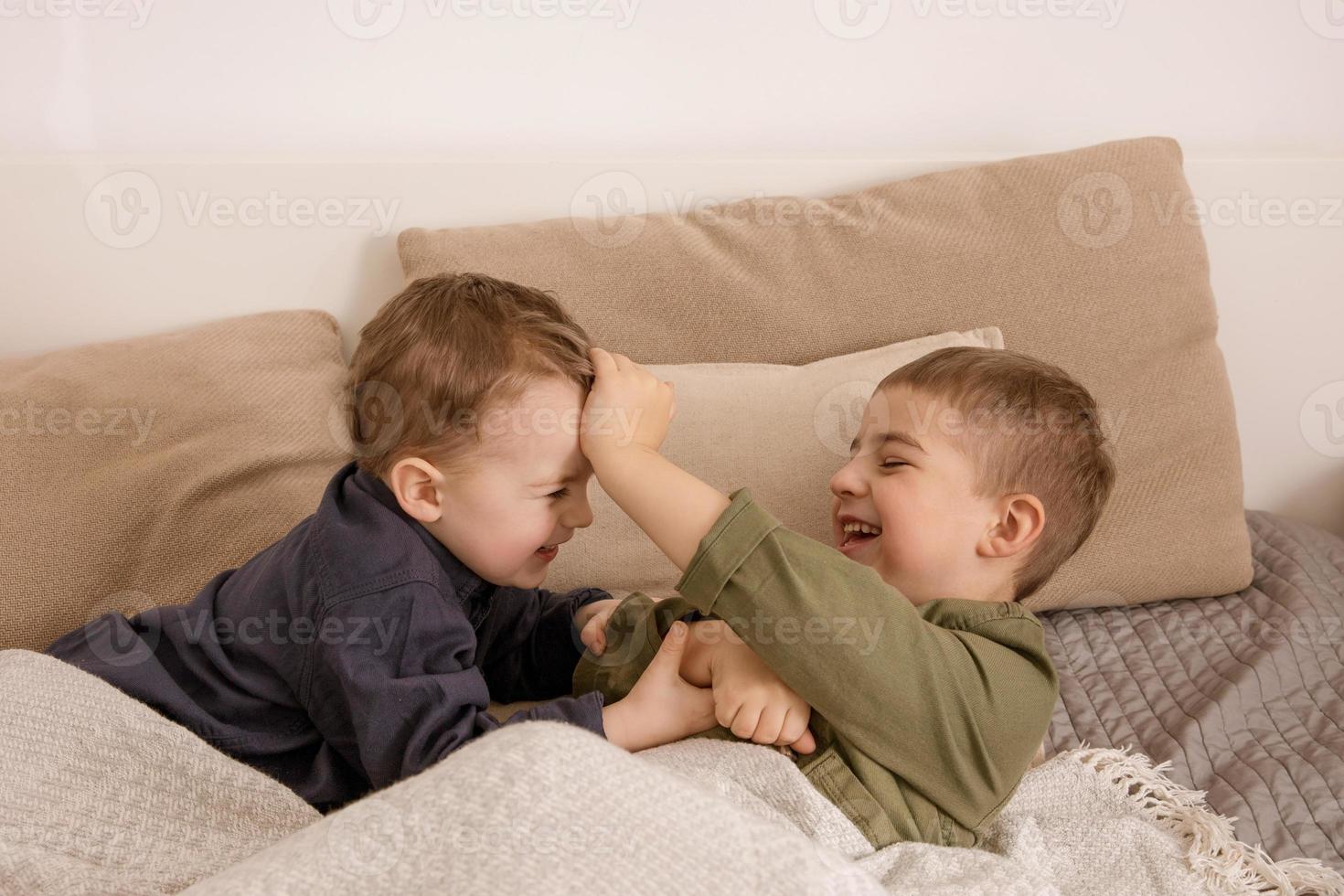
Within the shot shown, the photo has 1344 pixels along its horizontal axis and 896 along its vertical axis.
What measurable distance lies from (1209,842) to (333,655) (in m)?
0.89

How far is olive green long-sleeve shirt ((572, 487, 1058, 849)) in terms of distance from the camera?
0.92m

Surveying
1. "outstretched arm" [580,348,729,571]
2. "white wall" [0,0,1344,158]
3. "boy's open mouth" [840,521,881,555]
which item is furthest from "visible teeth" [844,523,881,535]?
"white wall" [0,0,1344,158]

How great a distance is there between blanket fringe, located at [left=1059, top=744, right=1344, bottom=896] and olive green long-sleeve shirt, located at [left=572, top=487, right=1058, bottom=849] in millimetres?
252

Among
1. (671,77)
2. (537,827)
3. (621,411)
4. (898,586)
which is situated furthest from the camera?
(671,77)

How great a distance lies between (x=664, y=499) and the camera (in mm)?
969

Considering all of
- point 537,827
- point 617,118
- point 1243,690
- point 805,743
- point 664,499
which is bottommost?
point 1243,690

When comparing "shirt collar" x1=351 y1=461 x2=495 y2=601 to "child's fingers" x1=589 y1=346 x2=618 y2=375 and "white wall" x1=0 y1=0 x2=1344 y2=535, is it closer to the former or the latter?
"child's fingers" x1=589 y1=346 x2=618 y2=375

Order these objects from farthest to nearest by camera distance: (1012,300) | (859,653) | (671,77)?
(671,77)
(1012,300)
(859,653)

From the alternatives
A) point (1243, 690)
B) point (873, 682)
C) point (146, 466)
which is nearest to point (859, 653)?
point (873, 682)

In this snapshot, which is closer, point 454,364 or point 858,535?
point 454,364

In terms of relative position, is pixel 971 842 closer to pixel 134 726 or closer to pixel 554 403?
pixel 554 403

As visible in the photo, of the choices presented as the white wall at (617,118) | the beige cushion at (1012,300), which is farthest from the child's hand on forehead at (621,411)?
the white wall at (617,118)

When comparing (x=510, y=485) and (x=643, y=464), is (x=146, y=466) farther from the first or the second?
(x=643, y=464)

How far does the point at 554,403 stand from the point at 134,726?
0.49 meters
